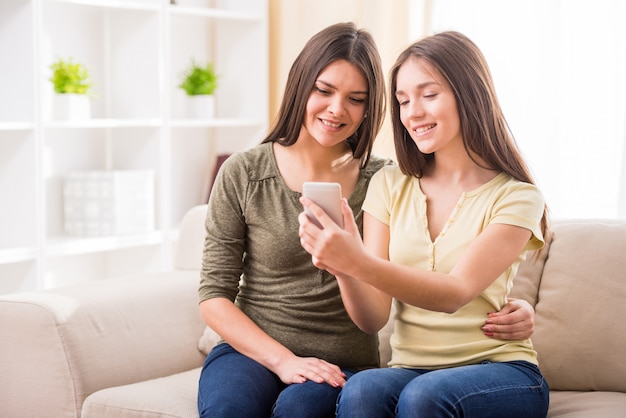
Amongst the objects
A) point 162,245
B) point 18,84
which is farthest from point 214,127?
point 18,84

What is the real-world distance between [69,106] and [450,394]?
215 centimetres

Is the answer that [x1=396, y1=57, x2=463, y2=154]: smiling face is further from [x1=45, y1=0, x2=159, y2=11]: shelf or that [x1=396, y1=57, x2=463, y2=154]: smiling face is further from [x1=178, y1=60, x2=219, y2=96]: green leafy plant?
[x1=178, y1=60, x2=219, y2=96]: green leafy plant

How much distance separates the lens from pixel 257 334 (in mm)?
1862

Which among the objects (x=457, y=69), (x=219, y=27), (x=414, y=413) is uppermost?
(x=219, y=27)

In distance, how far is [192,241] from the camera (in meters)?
2.51

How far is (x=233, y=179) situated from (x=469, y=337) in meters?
0.63

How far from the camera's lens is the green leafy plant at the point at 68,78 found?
3.20m

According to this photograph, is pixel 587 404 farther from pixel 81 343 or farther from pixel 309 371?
pixel 81 343

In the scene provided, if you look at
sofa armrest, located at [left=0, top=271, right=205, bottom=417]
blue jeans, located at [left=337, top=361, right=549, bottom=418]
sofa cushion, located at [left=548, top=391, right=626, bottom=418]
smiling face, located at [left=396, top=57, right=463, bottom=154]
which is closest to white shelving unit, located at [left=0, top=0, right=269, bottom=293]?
sofa armrest, located at [left=0, top=271, right=205, bottom=417]

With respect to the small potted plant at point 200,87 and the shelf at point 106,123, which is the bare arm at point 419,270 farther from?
the small potted plant at point 200,87

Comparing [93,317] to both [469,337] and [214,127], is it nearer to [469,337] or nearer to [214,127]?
[469,337]

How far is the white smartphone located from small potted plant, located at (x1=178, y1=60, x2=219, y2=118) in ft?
7.39

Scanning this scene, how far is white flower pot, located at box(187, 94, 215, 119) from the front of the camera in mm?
3715

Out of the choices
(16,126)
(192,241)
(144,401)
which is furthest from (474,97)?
(16,126)
